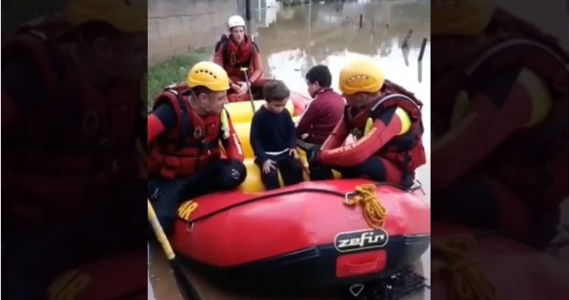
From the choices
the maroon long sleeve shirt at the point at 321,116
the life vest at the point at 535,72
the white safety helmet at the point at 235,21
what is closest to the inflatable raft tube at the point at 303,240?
the maroon long sleeve shirt at the point at 321,116

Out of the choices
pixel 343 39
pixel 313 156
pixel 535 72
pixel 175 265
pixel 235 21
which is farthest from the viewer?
pixel 235 21

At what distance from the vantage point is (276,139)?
1.26 m

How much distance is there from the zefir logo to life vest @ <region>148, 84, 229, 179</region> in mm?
306

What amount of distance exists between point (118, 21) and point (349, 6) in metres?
0.77

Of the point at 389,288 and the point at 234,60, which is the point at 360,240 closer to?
the point at 389,288

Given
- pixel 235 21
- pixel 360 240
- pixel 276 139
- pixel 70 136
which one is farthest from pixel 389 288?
pixel 235 21

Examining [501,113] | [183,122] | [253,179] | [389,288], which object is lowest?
[389,288]

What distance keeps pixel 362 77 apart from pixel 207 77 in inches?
10.0

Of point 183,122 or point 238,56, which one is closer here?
point 183,122

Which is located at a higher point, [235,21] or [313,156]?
[235,21]

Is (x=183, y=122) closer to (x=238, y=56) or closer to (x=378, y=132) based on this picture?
(x=378, y=132)

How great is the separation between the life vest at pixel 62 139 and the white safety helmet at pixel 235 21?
1123 millimetres

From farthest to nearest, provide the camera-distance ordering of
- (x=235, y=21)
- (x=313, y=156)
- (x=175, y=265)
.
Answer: (x=235, y=21) < (x=313, y=156) < (x=175, y=265)

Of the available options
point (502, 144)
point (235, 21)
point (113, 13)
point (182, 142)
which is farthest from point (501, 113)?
point (235, 21)
